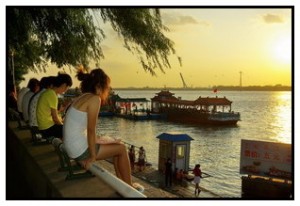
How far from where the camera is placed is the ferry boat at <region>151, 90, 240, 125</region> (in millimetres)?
58312

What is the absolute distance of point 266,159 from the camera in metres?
16.5

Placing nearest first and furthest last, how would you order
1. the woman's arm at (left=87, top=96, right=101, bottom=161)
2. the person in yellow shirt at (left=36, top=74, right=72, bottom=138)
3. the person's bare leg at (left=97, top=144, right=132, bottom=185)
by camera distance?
1. the woman's arm at (left=87, top=96, right=101, bottom=161)
2. the person's bare leg at (left=97, top=144, right=132, bottom=185)
3. the person in yellow shirt at (left=36, top=74, right=72, bottom=138)

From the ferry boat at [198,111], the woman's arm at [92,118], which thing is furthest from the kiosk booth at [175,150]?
the ferry boat at [198,111]

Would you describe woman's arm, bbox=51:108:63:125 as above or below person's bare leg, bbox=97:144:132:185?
above

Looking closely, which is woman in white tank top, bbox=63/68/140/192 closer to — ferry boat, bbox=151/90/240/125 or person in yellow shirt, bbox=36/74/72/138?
person in yellow shirt, bbox=36/74/72/138

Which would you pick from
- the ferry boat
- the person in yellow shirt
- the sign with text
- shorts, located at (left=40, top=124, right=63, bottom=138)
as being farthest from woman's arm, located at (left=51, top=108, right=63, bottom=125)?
the ferry boat

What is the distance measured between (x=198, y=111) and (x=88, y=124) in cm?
6048

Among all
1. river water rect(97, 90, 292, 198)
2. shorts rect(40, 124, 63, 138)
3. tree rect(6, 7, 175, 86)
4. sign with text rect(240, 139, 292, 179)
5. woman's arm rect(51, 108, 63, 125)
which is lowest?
river water rect(97, 90, 292, 198)

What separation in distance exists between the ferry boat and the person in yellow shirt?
2093 inches

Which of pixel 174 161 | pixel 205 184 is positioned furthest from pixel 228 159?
pixel 174 161

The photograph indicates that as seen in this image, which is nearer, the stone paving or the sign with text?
the stone paving
